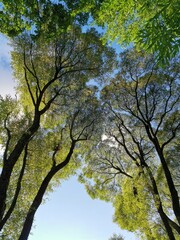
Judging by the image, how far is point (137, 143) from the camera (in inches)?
874

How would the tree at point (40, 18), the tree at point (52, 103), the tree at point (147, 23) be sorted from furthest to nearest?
1. the tree at point (52, 103)
2. the tree at point (40, 18)
3. the tree at point (147, 23)

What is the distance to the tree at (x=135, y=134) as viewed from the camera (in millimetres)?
21766

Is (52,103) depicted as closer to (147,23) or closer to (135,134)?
(135,134)

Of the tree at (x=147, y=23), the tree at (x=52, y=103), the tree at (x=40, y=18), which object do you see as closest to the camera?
the tree at (x=147, y=23)

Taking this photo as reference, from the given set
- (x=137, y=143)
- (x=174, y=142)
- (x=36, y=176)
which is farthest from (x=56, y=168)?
(x=174, y=142)

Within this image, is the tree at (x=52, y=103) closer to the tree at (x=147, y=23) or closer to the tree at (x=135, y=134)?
the tree at (x=135, y=134)

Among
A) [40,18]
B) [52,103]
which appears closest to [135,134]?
[52,103]

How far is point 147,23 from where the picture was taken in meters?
5.69

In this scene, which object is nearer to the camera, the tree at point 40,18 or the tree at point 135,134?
the tree at point 40,18

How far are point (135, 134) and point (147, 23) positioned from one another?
1862 cm

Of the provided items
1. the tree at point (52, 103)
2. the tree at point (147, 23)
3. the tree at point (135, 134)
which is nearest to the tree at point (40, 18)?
the tree at point (147, 23)

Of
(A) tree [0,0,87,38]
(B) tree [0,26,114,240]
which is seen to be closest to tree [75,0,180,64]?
(A) tree [0,0,87,38]

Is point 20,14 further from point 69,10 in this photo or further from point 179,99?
point 179,99

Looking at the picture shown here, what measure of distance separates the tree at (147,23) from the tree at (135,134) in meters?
9.93
